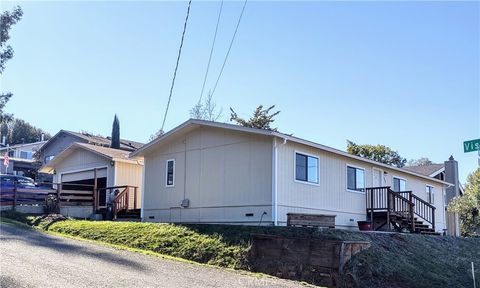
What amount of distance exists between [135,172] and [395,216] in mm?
12915

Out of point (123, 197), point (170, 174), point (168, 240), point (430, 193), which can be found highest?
point (170, 174)

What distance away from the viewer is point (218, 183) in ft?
59.4

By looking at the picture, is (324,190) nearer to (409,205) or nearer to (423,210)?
(409,205)

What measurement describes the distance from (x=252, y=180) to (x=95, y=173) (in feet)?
35.3

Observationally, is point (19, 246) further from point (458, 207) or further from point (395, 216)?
Answer: point (458, 207)

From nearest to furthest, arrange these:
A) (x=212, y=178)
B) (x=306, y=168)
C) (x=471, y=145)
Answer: (x=471, y=145) < (x=306, y=168) < (x=212, y=178)

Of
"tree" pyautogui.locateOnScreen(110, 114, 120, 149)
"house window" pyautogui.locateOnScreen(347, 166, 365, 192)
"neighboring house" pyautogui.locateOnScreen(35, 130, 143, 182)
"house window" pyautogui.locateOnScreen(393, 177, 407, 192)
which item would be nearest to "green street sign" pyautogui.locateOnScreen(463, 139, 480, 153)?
"house window" pyautogui.locateOnScreen(347, 166, 365, 192)

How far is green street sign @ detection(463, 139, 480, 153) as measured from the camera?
11547 mm

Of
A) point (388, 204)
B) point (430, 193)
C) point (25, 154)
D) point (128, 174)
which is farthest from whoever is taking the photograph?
point (25, 154)

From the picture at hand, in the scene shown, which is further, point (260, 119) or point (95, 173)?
point (260, 119)

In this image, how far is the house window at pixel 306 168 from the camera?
17.4 m

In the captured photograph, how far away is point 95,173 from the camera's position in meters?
24.6

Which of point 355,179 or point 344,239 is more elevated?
point 355,179

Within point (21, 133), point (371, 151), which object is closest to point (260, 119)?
point (371, 151)
